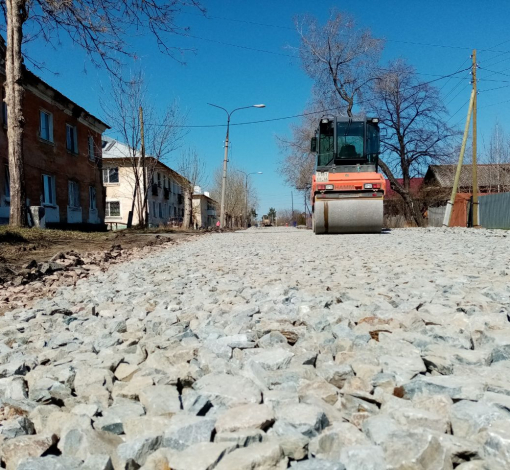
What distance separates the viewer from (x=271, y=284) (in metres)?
3.85

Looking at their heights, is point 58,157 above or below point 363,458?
above

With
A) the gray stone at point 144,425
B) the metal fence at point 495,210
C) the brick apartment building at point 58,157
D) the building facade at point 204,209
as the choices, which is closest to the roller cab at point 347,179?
the metal fence at point 495,210

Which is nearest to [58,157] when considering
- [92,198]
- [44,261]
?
[92,198]

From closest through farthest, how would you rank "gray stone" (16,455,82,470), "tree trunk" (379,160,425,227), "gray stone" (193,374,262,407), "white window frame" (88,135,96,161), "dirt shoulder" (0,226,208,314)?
"gray stone" (16,455,82,470) → "gray stone" (193,374,262,407) → "dirt shoulder" (0,226,208,314) → "white window frame" (88,135,96,161) → "tree trunk" (379,160,425,227)

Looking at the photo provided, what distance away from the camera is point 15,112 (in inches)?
452

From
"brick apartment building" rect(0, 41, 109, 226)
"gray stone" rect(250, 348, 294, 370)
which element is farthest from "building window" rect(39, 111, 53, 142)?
"gray stone" rect(250, 348, 294, 370)

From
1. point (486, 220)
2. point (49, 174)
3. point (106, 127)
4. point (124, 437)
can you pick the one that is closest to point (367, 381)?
point (124, 437)

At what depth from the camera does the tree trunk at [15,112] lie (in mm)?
11172

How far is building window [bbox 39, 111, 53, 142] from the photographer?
18.4m

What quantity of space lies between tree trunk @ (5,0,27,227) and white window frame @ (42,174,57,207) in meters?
7.28

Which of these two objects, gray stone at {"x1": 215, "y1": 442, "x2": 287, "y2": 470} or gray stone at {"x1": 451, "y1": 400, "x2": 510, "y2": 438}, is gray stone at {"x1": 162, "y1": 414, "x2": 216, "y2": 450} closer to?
gray stone at {"x1": 215, "y1": 442, "x2": 287, "y2": 470}

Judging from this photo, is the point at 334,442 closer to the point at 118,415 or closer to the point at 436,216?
the point at 118,415

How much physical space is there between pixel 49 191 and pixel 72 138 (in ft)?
12.4

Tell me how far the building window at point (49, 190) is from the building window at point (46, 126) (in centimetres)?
175
